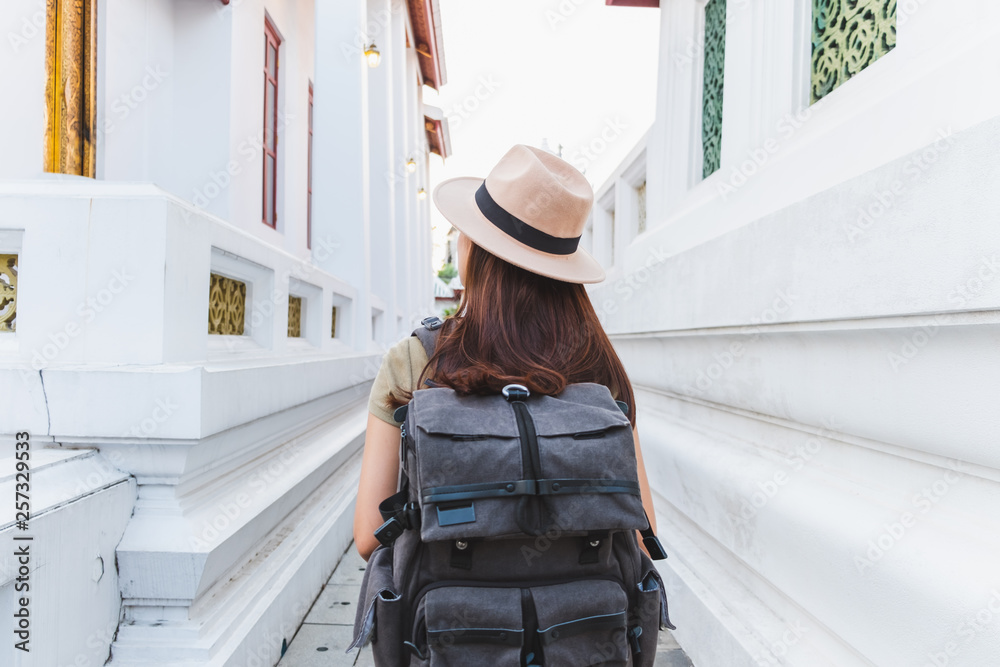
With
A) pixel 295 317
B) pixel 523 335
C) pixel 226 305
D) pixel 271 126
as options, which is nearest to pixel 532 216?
pixel 523 335

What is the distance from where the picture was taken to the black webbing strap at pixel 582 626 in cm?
101

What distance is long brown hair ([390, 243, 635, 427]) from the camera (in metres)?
1.21

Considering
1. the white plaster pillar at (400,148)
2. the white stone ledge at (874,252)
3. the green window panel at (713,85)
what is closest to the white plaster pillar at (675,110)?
the green window panel at (713,85)

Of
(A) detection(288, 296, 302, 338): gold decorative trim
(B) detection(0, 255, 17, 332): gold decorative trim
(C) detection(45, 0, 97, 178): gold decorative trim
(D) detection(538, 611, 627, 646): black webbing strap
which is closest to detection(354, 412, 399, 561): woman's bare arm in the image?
(D) detection(538, 611, 627, 646): black webbing strap

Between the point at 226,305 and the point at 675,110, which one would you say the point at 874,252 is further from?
the point at 675,110

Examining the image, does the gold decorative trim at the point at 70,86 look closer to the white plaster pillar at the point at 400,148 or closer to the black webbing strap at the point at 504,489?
the black webbing strap at the point at 504,489

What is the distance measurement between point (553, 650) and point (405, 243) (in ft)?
31.7

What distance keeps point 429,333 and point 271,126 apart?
5559mm

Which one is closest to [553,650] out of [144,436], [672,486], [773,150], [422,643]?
[422,643]

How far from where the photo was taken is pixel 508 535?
38.0 inches

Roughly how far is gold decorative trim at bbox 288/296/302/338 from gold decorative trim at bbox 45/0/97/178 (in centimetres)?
140

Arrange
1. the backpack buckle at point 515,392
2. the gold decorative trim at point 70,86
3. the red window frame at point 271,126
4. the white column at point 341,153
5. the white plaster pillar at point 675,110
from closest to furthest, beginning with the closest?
1. the backpack buckle at point 515,392
2. the gold decorative trim at point 70,86
3. the white plaster pillar at point 675,110
4. the white column at point 341,153
5. the red window frame at point 271,126

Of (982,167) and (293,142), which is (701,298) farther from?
(293,142)

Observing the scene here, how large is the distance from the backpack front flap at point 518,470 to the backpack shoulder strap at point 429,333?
0.25 meters
